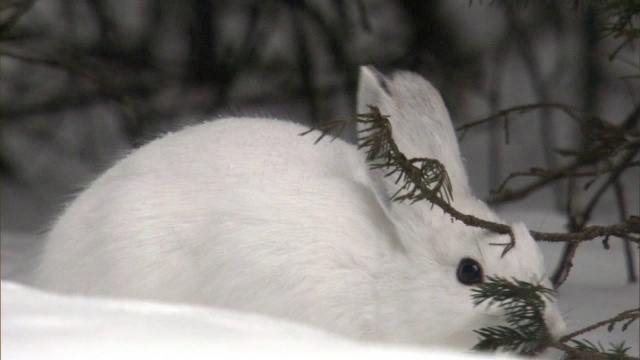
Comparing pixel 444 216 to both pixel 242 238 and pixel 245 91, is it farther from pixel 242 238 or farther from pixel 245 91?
pixel 245 91

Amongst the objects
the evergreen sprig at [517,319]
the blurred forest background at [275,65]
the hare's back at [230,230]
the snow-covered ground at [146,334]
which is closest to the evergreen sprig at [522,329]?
the evergreen sprig at [517,319]

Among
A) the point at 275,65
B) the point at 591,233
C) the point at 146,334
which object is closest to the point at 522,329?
the point at 591,233

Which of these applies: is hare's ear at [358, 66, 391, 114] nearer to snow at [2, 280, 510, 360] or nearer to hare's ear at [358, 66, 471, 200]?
hare's ear at [358, 66, 471, 200]

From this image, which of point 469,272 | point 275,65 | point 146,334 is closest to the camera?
point 146,334

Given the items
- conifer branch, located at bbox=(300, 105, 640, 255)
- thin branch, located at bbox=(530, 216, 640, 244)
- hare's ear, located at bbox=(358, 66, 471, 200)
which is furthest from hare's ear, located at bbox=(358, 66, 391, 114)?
thin branch, located at bbox=(530, 216, 640, 244)

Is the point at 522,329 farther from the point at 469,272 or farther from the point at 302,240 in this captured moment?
the point at 302,240

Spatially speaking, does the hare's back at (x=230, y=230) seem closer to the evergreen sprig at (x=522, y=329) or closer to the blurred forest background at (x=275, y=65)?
the evergreen sprig at (x=522, y=329)

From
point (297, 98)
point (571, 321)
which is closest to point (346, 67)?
point (297, 98)
